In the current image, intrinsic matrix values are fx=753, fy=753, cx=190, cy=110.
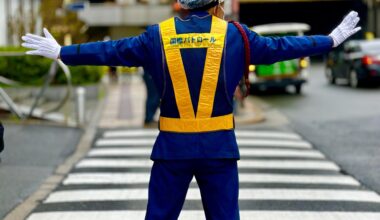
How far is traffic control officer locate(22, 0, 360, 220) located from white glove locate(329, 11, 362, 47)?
0.18m

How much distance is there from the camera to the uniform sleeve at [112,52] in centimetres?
406

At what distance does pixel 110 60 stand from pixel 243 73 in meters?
0.74

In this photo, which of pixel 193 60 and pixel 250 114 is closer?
pixel 193 60

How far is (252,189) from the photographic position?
794 cm

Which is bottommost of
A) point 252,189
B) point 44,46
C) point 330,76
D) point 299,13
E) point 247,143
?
point 330,76

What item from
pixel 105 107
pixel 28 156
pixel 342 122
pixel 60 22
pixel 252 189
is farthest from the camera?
pixel 60 22

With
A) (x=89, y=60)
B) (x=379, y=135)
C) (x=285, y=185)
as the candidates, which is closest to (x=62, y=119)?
(x=379, y=135)

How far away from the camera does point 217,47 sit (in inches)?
157

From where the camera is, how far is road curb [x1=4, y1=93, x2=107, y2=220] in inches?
270

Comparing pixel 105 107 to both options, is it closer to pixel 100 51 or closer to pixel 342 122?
pixel 342 122

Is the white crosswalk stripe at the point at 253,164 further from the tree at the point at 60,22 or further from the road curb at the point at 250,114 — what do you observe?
the tree at the point at 60,22

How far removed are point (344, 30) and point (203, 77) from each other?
0.90 metres

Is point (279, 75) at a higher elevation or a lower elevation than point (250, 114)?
higher

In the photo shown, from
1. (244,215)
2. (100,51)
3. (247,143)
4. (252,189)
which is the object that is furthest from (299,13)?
(100,51)
